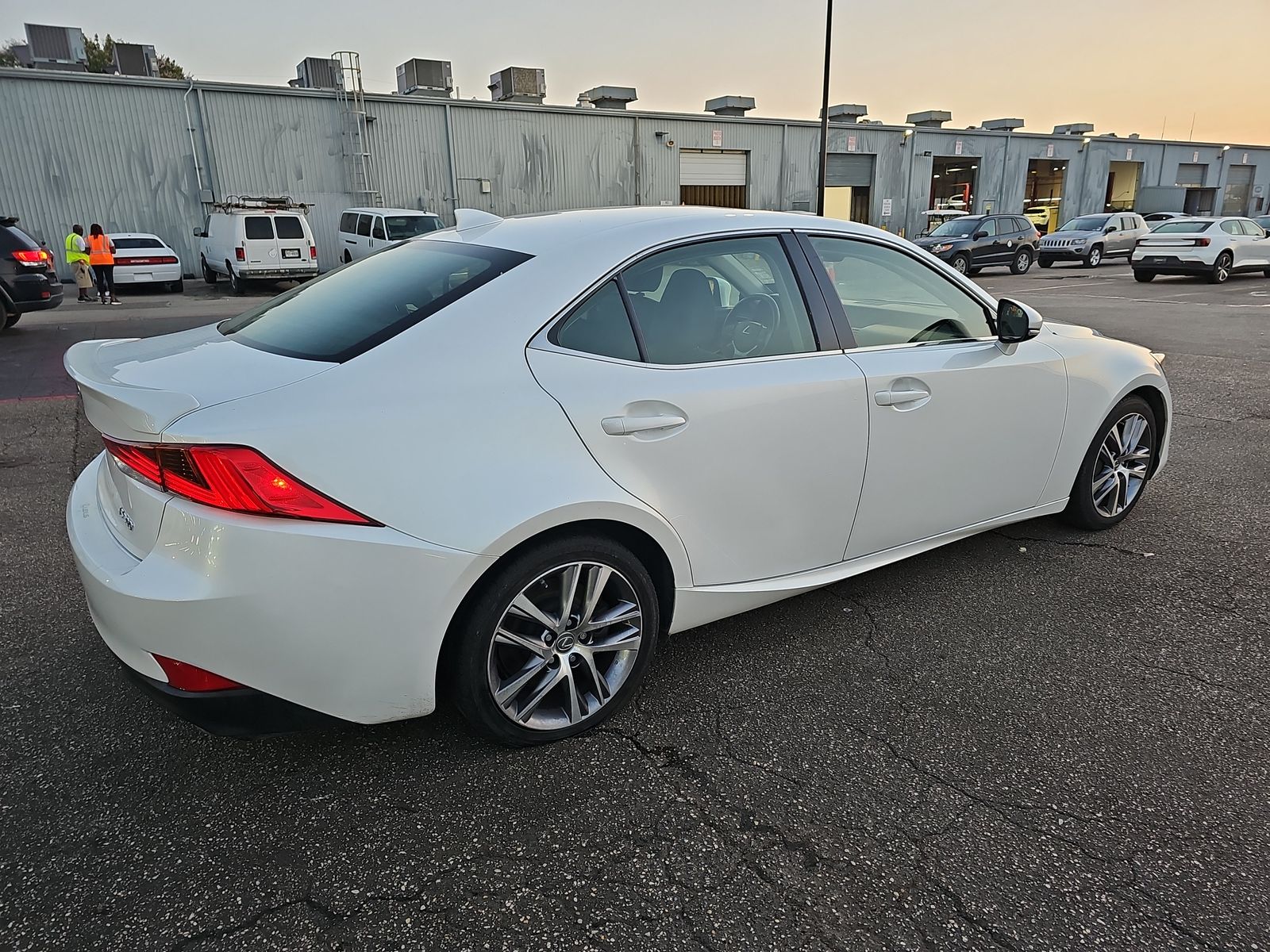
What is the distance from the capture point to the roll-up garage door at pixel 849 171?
3656 centimetres

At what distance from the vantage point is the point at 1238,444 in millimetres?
6168

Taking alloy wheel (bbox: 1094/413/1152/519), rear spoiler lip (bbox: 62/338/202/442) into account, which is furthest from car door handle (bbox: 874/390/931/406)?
rear spoiler lip (bbox: 62/338/202/442)

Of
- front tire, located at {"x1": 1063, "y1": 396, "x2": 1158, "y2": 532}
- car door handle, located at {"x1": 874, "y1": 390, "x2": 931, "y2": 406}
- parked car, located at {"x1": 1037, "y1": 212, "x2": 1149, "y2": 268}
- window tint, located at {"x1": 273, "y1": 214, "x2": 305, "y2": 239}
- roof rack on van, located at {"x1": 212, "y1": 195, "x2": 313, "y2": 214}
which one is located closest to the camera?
car door handle, located at {"x1": 874, "y1": 390, "x2": 931, "y2": 406}

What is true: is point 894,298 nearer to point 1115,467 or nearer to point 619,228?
point 619,228

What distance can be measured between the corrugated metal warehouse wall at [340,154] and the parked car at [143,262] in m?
4.72

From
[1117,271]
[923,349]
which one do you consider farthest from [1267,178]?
[923,349]

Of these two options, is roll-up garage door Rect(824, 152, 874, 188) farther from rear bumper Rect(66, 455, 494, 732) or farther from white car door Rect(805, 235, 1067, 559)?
rear bumper Rect(66, 455, 494, 732)

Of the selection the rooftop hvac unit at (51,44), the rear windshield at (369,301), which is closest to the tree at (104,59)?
the rooftop hvac unit at (51,44)

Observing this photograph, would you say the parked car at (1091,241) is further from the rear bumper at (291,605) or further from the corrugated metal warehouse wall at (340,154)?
the rear bumper at (291,605)

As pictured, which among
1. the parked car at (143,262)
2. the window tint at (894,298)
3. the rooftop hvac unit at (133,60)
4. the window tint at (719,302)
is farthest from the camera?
the rooftop hvac unit at (133,60)

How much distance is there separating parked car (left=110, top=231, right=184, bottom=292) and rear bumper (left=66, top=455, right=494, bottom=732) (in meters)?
21.3

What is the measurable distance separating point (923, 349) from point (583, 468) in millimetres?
1661

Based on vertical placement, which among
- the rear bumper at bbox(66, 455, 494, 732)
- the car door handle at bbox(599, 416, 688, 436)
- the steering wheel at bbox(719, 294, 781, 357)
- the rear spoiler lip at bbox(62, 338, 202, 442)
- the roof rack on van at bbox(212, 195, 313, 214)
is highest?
the roof rack on van at bbox(212, 195, 313, 214)

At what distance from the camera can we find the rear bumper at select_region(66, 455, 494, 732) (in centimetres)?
208
